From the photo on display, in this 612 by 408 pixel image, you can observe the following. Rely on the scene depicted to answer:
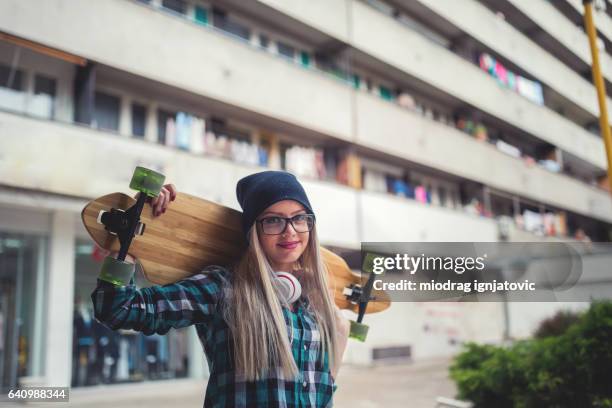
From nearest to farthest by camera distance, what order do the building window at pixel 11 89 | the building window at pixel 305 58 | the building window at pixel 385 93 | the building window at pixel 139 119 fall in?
the building window at pixel 11 89 → the building window at pixel 139 119 → the building window at pixel 305 58 → the building window at pixel 385 93

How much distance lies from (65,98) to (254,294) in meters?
7.61

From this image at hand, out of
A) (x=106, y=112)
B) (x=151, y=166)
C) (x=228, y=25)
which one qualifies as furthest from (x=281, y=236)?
(x=228, y=25)

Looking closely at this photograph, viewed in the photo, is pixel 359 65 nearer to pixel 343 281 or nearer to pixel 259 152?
pixel 259 152

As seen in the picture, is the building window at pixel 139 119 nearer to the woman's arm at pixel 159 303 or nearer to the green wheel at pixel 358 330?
the green wheel at pixel 358 330

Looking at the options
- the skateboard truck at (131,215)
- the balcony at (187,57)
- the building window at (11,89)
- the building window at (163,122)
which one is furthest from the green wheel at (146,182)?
the building window at (163,122)

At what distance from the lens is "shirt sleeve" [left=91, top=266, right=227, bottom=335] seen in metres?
1.38

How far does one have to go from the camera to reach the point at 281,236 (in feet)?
5.66

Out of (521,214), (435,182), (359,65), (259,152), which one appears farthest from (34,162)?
(521,214)

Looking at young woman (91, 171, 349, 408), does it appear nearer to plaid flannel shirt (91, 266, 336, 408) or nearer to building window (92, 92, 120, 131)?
plaid flannel shirt (91, 266, 336, 408)

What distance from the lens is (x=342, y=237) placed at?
420 inches

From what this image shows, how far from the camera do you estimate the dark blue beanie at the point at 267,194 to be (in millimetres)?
1712

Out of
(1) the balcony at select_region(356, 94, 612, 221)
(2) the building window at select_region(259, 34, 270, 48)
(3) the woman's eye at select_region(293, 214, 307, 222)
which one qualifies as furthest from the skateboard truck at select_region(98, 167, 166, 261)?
(1) the balcony at select_region(356, 94, 612, 221)

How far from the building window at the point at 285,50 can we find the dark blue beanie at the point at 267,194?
10.1 metres

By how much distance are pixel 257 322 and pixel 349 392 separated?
21.1 ft
